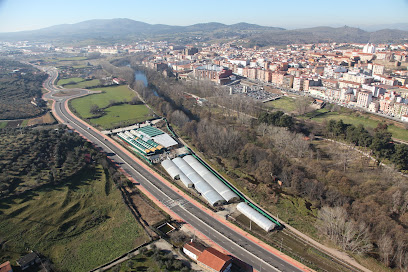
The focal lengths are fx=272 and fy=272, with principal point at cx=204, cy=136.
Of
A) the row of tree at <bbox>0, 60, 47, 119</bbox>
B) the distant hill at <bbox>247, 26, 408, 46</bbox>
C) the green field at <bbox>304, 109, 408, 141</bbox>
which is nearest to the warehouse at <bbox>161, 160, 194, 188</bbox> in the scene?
the green field at <bbox>304, 109, 408, 141</bbox>

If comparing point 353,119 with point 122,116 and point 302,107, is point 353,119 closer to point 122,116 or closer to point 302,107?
point 302,107

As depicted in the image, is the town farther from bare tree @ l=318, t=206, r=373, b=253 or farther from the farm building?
the farm building

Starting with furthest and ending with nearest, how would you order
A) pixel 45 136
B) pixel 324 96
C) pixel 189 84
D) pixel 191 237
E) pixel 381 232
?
pixel 189 84 < pixel 324 96 < pixel 45 136 < pixel 191 237 < pixel 381 232

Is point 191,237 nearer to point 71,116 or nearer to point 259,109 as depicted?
point 259,109

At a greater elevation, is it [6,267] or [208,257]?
[6,267]

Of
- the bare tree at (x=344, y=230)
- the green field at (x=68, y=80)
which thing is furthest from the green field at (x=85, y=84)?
the bare tree at (x=344, y=230)

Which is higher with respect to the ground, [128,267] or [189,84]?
[189,84]

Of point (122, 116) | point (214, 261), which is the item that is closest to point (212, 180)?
point (214, 261)

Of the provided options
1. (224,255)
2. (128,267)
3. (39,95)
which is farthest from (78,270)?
(39,95)
